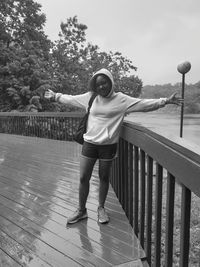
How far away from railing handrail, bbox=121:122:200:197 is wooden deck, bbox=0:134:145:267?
779mm

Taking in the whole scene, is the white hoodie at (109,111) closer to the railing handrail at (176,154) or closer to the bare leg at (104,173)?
the bare leg at (104,173)

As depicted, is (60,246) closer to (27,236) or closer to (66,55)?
(27,236)

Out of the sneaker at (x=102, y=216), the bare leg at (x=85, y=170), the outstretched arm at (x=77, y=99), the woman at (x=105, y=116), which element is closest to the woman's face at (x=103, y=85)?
the woman at (x=105, y=116)

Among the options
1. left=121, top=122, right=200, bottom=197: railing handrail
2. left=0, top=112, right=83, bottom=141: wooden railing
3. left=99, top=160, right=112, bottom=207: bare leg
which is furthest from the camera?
A: left=0, top=112, right=83, bottom=141: wooden railing

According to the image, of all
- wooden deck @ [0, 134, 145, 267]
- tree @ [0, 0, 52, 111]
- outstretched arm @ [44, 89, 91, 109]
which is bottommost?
wooden deck @ [0, 134, 145, 267]

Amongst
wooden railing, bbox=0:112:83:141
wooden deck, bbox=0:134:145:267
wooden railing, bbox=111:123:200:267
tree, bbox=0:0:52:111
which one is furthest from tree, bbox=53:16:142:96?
wooden railing, bbox=111:123:200:267

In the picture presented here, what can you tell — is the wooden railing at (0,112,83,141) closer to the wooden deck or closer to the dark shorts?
the wooden deck

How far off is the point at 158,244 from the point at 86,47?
54.8 ft

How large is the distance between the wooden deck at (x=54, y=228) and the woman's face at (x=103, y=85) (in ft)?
3.70

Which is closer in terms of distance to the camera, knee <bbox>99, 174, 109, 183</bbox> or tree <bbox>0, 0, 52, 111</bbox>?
knee <bbox>99, 174, 109, 183</bbox>

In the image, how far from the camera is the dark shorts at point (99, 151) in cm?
269

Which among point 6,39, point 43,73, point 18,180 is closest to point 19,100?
point 43,73

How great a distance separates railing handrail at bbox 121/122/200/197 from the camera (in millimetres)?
1335

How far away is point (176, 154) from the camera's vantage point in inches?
61.2
